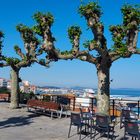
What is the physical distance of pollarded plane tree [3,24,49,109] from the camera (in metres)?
20.5

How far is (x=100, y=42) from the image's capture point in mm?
15797

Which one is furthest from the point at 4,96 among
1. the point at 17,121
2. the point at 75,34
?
the point at 75,34

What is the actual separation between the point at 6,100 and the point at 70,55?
12.8 m

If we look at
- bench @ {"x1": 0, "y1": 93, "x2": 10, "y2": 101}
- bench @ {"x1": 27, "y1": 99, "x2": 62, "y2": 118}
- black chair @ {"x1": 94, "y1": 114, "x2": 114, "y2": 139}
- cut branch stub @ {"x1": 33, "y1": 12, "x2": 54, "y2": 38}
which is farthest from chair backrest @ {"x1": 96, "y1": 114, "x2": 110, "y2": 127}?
bench @ {"x1": 0, "y1": 93, "x2": 10, "y2": 101}

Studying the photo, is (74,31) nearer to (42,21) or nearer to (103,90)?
(42,21)

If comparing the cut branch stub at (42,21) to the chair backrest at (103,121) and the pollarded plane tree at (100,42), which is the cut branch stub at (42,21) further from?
the chair backrest at (103,121)

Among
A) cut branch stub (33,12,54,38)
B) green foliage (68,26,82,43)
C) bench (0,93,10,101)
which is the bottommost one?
bench (0,93,10,101)

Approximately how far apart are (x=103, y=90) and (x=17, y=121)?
4205 millimetres

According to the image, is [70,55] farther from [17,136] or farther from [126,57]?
[17,136]

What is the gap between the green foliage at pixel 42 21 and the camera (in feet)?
55.0

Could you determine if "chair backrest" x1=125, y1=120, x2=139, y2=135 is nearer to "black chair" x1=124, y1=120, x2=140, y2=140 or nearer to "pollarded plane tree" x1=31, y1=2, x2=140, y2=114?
"black chair" x1=124, y1=120, x2=140, y2=140

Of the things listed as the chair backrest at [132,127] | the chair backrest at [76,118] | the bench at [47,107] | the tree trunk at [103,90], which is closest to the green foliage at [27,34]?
the bench at [47,107]

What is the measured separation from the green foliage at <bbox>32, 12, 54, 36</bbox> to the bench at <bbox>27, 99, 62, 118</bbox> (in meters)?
3.81

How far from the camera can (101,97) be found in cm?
1661
